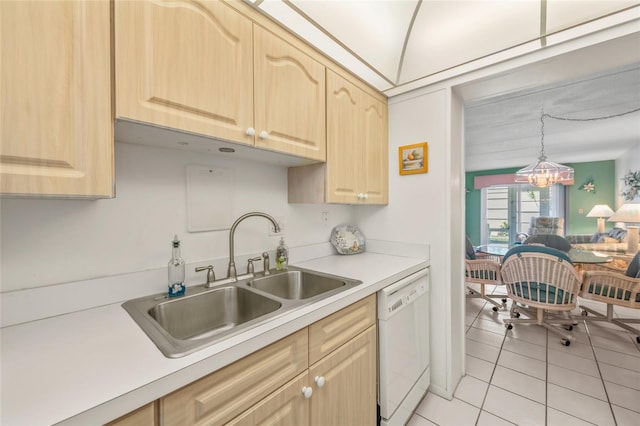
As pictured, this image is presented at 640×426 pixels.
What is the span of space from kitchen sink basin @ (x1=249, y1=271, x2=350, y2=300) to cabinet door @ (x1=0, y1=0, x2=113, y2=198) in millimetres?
849

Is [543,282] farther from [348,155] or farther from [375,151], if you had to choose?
[348,155]

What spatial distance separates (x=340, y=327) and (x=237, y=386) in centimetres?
48

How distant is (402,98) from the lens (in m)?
1.89

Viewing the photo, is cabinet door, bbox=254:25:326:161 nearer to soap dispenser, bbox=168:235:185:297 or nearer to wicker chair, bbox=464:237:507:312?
soap dispenser, bbox=168:235:185:297

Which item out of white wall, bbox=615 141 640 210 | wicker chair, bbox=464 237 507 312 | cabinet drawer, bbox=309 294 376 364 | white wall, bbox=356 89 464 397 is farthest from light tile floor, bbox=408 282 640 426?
white wall, bbox=615 141 640 210

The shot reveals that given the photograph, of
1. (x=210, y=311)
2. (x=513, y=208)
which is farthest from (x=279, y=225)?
(x=513, y=208)

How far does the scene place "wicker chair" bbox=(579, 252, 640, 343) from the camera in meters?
2.32

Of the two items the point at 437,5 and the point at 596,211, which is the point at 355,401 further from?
the point at 596,211

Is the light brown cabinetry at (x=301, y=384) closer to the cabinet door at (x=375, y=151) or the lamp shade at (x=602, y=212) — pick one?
the cabinet door at (x=375, y=151)

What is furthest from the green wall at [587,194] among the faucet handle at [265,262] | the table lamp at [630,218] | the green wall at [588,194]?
the faucet handle at [265,262]

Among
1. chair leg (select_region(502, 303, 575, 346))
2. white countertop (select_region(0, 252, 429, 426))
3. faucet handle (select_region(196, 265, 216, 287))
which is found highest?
faucet handle (select_region(196, 265, 216, 287))

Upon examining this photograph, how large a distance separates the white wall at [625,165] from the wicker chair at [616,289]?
11.1 feet

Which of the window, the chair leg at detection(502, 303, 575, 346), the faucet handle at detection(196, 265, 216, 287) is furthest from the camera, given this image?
the window

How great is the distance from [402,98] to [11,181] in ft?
6.53
